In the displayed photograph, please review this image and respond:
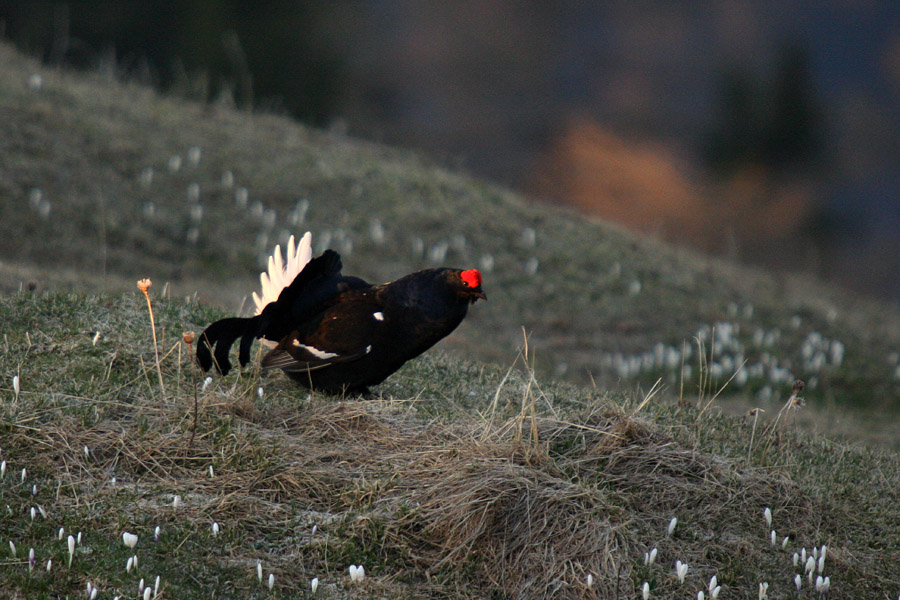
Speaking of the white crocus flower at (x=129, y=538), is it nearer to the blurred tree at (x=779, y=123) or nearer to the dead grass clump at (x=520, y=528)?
the dead grass clump at (x=520, y=528)

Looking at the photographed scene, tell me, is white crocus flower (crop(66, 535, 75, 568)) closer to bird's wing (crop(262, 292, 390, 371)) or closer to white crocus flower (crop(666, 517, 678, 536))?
bird's wing (crop(262, 292, 390, 371))

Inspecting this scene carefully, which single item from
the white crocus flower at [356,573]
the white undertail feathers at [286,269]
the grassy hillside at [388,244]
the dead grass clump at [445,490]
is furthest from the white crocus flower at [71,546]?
the grassy hillside at [388,244]

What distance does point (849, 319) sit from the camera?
14742 mm

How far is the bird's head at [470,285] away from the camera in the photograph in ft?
17.9

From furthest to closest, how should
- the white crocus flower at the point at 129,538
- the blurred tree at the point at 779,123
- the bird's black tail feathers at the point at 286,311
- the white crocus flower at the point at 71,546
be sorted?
the blurred tree at the point at 779,123 → the bird's black tail feathers at the point at 286,311 → the white crocus flower at the point at 129,538 → the white crocus flower at the point at 71,546

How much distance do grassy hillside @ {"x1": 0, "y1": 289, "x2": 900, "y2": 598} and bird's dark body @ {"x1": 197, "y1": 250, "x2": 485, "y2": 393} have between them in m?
0.22

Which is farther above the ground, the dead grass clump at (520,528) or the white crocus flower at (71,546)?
the dead grass clump at (520,528)

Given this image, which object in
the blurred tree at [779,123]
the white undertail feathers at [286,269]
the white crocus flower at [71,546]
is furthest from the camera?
the blurred tree at [779,123]

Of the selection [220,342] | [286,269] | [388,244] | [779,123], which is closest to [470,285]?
[286,269]

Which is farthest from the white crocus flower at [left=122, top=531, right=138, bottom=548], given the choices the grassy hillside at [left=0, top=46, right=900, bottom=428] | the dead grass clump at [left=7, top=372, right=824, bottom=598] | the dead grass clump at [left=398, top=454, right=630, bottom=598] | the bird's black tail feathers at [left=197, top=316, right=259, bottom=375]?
the grassy hillside at [left=0, top=46, right=900, bottom=428]

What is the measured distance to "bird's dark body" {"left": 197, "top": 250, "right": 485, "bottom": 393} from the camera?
18.5 feet

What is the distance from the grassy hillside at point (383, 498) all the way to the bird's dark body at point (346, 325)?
0.22 meters

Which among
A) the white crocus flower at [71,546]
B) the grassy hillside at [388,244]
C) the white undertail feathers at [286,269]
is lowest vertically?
the white crocus flower at [71,546]

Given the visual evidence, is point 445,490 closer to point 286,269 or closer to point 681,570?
point 681,570
